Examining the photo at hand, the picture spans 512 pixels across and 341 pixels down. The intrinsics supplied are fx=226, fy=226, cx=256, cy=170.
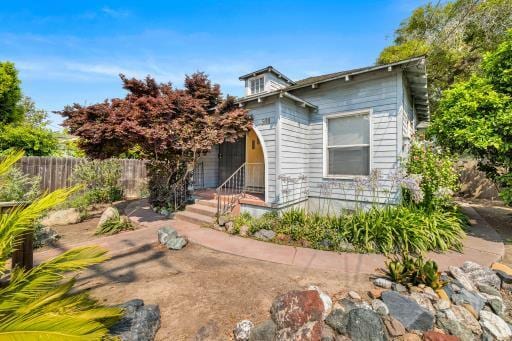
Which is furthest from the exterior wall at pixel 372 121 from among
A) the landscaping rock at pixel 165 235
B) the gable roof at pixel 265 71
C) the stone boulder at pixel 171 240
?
the landscaping rock at pixel 165 235

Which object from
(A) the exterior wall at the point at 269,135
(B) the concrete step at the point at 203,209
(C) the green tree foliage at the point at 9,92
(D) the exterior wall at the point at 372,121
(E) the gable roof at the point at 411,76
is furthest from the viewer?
(C) the green tree foliage at the point at 9,92

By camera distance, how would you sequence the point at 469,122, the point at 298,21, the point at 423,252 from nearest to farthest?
the point at 423,252 < the point at 469,122 < the point at 298,21

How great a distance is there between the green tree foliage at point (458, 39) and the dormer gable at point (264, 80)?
690cm

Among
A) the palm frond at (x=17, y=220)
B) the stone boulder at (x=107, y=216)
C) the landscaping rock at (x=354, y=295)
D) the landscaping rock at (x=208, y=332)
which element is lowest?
the landscaping rock at (x=208, y=332)

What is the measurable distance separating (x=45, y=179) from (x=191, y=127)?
6.46m

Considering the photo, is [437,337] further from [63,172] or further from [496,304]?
[63,172]

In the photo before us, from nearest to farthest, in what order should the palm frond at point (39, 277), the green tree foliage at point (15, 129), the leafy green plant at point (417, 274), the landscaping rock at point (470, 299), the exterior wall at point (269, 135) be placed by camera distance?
the palm frond at point (39, 277) < the landscaping rock at point (470, 299) < the leafy green plant at point (417, 274) < the exterior wall at point (269, 135) < the green tree foliage at point (15, 129)

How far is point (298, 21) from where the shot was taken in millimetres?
7055

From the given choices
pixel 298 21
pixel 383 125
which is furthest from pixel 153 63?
pixel 383 125

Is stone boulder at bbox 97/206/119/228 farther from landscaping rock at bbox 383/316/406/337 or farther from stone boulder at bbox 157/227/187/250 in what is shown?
landscaping rock at bbox 383/316/406/337

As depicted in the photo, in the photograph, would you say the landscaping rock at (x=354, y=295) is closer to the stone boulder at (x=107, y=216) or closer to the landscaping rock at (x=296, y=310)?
the landscaping rock at (x=296, y=310)

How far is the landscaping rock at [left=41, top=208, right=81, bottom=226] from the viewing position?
250 inches

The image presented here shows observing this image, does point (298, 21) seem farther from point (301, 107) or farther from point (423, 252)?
point (423, 252)

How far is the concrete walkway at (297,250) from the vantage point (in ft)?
13.1
